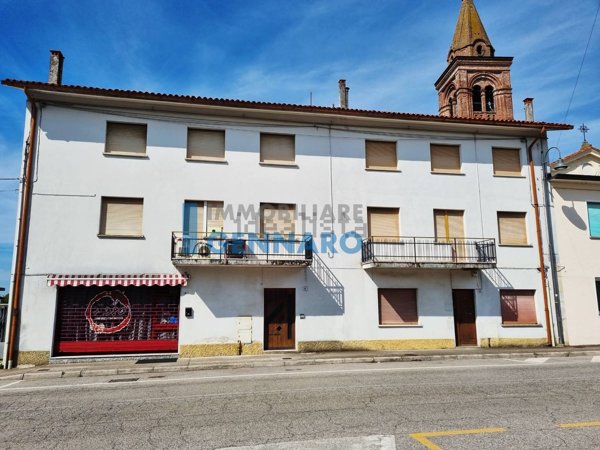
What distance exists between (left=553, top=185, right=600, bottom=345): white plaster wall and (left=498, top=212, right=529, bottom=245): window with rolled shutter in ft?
4.80

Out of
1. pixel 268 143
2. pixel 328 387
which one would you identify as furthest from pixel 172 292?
pixel 328 387

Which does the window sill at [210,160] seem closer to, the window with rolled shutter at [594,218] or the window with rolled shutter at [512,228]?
the window with rolled shutter at [512,228]

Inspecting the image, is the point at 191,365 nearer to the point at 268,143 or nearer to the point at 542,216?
the point at 268,143

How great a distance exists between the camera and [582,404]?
6.91m

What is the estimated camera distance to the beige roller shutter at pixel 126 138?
15164 millimetres

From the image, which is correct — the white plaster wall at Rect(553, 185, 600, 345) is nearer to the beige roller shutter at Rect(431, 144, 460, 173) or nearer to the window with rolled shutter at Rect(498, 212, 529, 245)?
the window with rolled shutter at Rect(498, 212, 529, 245)

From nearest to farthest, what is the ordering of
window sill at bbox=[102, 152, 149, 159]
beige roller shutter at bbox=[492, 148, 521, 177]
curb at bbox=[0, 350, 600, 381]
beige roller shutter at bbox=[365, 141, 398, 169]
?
curb at bbox=[0, 350, 600, 381]
window sill at bbox=[102, 152, 149, 159]
beige roller shutter at bbox=[365, 141, 398, 169]
beige roller shutter at bbox=[492, 148, 521, 177]

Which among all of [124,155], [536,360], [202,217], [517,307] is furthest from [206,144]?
[517,307]

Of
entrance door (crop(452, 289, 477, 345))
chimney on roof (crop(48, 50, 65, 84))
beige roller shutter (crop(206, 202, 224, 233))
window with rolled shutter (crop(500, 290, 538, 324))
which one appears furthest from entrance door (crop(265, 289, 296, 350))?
chimney on roof (crop(48, 50, 65, 84))

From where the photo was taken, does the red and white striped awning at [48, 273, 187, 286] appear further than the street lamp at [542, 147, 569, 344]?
No

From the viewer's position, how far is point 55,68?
15641 mm

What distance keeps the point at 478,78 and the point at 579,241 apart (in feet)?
73.9

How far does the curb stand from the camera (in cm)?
1167

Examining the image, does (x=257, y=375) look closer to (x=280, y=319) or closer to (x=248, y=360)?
(x=248, y=360)
